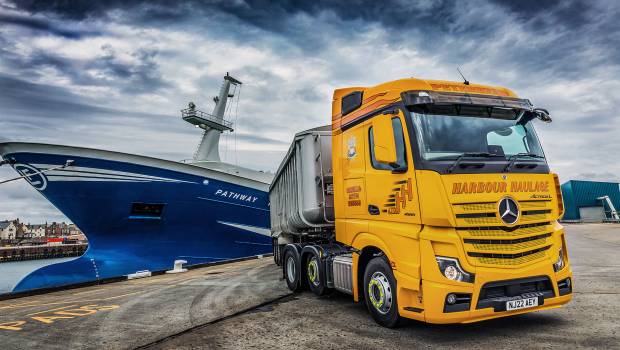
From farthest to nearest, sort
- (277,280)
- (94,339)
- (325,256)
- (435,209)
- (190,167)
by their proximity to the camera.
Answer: (190,167) < (277,280) < (325,256) < (94,339) < (435,209)

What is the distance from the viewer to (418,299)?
14.8ft

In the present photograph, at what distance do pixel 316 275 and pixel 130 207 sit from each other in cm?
1209

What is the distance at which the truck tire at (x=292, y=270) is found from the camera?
8.09 metres

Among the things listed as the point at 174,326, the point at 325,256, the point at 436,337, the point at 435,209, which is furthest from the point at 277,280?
the point at 435,209

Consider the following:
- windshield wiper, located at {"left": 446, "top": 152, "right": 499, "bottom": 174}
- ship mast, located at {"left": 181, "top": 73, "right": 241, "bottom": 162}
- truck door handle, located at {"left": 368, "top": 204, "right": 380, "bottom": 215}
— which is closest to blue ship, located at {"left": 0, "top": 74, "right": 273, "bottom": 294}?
ship mast, located at {"left": 181, "top": 73, "right": 241, "bottom": 162}

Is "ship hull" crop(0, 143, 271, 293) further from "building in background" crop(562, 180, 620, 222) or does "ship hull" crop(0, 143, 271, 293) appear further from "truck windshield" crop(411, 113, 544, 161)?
"building in background" crop(562, 180, 620, 222)

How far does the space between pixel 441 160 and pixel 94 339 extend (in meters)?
5.13

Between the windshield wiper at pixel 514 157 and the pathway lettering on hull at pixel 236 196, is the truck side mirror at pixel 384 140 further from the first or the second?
the pathway lettering on hull at pixel 236 196

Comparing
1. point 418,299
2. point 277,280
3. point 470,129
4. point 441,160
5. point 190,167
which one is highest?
point 190,167

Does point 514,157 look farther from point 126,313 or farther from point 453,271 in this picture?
point 126,313

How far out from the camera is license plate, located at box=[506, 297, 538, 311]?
4.41 m

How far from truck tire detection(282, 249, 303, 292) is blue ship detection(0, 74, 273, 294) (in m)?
10.2

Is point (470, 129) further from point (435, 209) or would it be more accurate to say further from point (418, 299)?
point (418, 299)

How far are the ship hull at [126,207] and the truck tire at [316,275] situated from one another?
11166 millimetres
